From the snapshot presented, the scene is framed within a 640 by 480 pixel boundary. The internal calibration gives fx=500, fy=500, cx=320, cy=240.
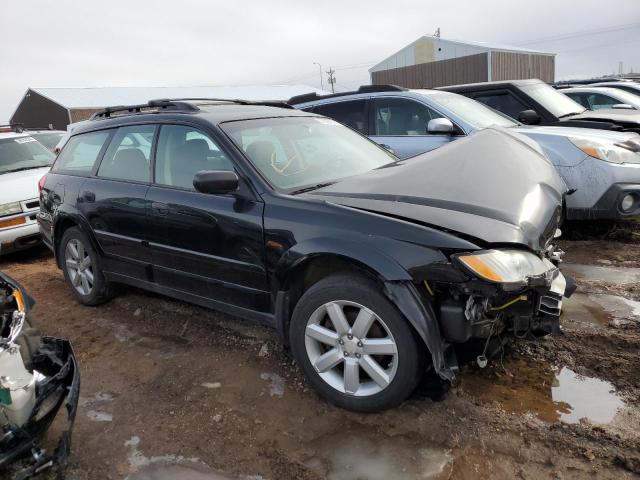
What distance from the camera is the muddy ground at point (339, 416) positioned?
2.39 metres

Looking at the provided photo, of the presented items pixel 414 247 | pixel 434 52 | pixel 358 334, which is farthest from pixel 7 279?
pixel 434 52

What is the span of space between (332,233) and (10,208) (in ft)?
18.0

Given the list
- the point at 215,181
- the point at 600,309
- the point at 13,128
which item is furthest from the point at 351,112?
the point at 13,128

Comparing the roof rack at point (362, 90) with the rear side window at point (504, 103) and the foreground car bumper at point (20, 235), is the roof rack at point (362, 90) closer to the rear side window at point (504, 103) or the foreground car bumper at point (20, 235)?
the rear side window at point (504, 103)

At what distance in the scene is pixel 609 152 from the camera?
5.12 meters

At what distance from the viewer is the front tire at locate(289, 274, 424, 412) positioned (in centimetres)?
256

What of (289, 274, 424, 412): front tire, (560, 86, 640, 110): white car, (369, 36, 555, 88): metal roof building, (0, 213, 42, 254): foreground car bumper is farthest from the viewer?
(369, 36, 555, 88): metal roof building

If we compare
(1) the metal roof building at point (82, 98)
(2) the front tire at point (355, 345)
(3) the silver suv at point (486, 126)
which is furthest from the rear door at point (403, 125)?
(1) the metal roof building at point (82, 98)

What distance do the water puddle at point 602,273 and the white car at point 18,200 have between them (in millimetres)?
6234

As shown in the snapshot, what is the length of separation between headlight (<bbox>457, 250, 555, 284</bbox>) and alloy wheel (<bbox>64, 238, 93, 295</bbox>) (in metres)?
3.53

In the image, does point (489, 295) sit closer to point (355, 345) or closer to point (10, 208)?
point (355, 345)

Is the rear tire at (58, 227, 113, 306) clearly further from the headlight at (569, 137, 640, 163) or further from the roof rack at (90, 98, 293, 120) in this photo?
the headlight at (569, 137, 640, 163)

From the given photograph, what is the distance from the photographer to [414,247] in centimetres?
247

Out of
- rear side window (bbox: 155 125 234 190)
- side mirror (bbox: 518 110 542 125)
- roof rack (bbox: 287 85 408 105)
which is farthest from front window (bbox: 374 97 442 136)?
rear side window (bbox: 155 125 234 190)
